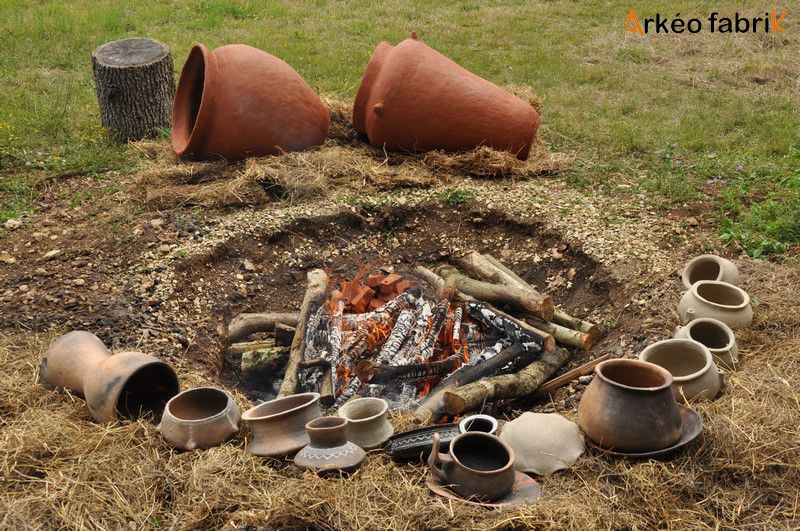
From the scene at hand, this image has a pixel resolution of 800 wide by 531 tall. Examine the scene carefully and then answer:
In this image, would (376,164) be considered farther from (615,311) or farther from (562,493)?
(562,493)

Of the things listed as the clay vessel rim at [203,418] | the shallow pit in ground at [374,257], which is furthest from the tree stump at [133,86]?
the clay vessel rim at [203,418]

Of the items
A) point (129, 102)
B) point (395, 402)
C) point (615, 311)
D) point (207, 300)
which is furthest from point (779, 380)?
point (129, 102)

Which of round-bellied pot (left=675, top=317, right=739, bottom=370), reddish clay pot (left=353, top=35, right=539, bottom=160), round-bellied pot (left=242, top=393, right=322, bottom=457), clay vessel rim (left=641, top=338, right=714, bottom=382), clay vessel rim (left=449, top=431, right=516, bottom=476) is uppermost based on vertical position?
reddish clay pot (left=353, top=35, right=539, bottom=160)

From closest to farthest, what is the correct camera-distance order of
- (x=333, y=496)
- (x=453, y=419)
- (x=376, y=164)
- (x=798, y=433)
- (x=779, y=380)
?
(x=333, y=496), (x=798, y=433), (x=779, y=380), (x=453, y=419), (x=376, y=164)

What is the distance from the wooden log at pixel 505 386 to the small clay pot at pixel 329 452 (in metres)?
0.68

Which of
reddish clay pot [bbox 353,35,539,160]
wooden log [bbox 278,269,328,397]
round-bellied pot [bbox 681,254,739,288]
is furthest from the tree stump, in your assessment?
round-bellied pot [bbox 681,254,739,288]

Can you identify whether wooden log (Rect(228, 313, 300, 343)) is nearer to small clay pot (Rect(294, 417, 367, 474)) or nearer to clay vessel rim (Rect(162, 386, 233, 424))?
clay vessel rim (Rect(162, 386, 233, 424))

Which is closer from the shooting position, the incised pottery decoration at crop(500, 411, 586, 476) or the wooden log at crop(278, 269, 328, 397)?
the incised pottery decoration at crop(500, 411, 586, 476)

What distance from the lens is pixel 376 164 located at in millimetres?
5797

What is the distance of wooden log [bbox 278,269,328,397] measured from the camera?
3.87 m

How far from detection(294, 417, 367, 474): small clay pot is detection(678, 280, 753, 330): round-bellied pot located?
1898mm

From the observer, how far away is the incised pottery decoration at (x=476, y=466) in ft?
9.27

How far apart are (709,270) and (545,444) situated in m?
1.81

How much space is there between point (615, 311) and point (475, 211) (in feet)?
4.57
